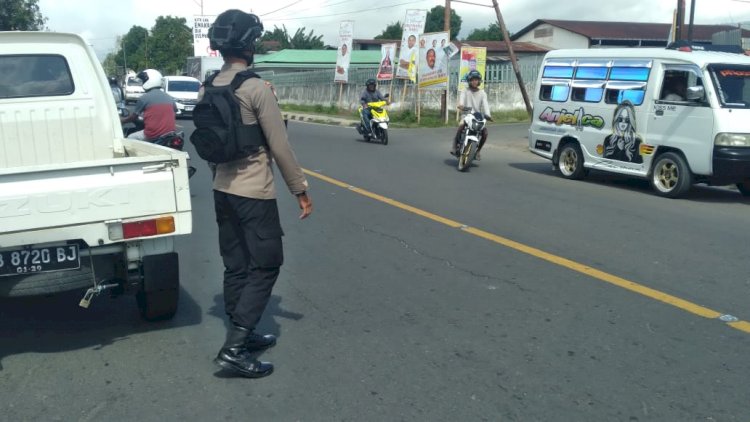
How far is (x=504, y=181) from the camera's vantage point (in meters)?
12.5

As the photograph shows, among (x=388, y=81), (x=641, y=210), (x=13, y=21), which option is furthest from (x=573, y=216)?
(x=13, y=21)

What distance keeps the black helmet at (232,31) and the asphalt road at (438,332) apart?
6.06ft

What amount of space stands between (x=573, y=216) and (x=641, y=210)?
115 centimetres

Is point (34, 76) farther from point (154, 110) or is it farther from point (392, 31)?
point (392, 31)

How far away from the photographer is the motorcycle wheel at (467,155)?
44.5ft

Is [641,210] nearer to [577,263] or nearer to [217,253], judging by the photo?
[577,263]

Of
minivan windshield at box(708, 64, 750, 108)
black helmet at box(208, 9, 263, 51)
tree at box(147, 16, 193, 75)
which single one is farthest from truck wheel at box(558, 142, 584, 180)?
tree at box(147, 16, 193, 75)

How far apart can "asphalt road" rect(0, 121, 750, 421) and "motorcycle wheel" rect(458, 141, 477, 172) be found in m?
4.50

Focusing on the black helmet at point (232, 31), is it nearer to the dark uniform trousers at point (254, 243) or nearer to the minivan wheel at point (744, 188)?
the dark uniform trousers at point (254, 243)

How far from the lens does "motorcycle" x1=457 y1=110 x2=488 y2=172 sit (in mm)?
13586

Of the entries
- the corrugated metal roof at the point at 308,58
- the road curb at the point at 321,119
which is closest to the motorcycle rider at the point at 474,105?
the road curb at the point at 321,119

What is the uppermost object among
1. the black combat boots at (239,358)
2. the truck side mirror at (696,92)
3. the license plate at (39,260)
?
the truck side mirror at (696,92)

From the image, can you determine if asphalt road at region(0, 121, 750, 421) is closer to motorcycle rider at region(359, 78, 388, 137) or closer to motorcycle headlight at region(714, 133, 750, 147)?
motorcycle headlight at region(714, 133, 750, 147)

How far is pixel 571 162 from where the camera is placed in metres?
13.0
